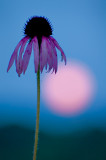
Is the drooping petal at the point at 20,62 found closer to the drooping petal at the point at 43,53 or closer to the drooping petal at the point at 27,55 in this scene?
the drooping petal at the point at 27,55

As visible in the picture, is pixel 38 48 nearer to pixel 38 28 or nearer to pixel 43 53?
pixel 43 53

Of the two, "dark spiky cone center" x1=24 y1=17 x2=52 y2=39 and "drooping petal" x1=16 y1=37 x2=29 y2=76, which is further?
"dark spiky cone center" x1=24 y1=17 x2=52 y2=39

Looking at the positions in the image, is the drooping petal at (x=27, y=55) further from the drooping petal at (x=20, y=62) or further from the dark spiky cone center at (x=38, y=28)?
the dark spiky cone center at (x=38, y=28)

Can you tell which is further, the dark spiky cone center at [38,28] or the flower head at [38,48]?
the dark spiky cone center at [38,28]

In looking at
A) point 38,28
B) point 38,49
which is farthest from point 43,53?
point 38,28

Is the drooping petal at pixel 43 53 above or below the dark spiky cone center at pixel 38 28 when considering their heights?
below

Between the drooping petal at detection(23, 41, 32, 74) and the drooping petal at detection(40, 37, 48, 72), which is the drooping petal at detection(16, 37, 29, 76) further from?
the drooping petal at detection(40, 37, 48, 72)

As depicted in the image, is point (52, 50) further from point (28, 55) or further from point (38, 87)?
point (38, 87)
